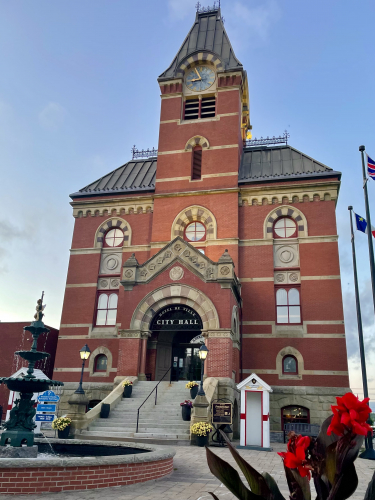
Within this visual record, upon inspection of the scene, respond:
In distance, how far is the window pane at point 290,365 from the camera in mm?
23953

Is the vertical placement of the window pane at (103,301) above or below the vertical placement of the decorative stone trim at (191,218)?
below

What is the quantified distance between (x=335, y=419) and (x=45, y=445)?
12.6 m

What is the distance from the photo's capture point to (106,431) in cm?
1730

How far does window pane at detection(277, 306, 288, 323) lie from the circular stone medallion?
21.2ft

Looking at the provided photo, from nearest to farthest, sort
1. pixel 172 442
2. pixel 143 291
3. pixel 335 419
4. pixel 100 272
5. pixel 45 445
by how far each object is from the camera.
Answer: pixel 335 419
pixel 45 445
pixel 172 442
pixel 143 291
pixel 100 272

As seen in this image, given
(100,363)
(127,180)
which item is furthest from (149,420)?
(127,180)

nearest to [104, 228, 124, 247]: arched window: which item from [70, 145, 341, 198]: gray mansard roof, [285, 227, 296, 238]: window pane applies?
[70, 145, 341, 198]: gray mansard roof

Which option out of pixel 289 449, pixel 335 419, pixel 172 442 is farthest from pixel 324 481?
pixel 172 442

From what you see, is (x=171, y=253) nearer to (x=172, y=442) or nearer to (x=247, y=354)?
(x=247, y=354)

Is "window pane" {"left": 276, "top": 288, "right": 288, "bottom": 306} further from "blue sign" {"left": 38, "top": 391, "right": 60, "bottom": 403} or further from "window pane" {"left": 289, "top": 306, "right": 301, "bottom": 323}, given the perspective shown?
"blue sign" {"left": 38, "top": 391, "right": 60, "bottom": 403}

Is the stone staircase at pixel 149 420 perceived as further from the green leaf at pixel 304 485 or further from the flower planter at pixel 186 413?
the green leaf at pixel 304 485

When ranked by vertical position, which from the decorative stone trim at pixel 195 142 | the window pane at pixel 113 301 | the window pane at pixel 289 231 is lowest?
the window pane at pixel 113 301

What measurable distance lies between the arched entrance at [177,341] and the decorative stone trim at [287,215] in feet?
23.9

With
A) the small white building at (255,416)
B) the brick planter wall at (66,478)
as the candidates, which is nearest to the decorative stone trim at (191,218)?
the small white building at (255,416)
